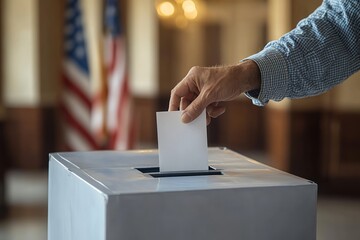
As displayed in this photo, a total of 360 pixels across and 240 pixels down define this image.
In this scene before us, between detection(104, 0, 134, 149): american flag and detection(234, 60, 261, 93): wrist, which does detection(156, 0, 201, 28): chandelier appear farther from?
detection(234, 60, 261, 93): wrist

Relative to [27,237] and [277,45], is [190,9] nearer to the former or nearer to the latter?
[27,237]

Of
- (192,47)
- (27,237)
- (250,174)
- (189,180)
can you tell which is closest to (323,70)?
(250,174)

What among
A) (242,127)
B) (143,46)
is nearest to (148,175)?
(143,46)

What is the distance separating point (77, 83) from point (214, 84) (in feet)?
21.7

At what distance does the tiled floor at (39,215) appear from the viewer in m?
6.42

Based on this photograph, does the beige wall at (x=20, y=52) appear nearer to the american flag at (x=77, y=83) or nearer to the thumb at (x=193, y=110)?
the american flag at (x=77, y=83)

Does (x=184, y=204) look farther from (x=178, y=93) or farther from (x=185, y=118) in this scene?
(x=178, y=93)

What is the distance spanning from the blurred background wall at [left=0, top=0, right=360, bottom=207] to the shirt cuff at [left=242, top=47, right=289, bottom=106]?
6000 millimetres

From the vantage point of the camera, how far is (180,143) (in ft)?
5.33

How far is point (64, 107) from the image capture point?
→ 8.20 metres

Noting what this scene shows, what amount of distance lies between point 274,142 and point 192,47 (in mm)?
5334

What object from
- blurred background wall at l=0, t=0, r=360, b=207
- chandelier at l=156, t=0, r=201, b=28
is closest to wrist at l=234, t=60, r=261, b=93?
blurred background wall at l=0, t=0, r=360, b=207

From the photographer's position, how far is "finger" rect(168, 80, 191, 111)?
172 cm

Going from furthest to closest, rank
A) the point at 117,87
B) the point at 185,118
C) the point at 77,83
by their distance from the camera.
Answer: the point at 77,83
the point at 117,87
the point at 185,118
